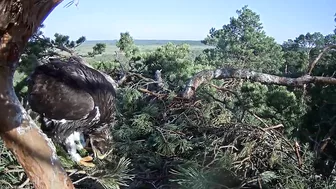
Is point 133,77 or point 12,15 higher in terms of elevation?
point 12,15

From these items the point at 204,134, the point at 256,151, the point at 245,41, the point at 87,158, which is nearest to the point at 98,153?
the point at 87,158

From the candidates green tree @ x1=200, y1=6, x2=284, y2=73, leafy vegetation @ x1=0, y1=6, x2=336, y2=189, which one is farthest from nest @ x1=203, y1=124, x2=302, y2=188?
green tree @ x1=200, y1=6, x2=284, y2=73

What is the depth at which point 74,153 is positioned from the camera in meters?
3.23

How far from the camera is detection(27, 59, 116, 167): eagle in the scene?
3.21 metres

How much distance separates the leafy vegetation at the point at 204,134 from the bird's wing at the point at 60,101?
35 cm

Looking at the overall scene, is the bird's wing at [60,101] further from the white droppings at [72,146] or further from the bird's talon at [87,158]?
the bird's talon at [87,158]

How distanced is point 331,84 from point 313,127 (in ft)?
1.89

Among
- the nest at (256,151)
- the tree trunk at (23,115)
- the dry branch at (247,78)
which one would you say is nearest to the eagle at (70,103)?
the nest at (256,151)

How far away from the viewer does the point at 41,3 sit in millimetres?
1676

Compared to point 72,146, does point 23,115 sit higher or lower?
higher

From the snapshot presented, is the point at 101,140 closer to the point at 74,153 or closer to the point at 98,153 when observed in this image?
the point at 98,153

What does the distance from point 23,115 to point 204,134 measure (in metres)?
1.89

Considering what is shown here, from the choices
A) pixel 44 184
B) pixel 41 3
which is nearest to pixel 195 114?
pixel 44 184

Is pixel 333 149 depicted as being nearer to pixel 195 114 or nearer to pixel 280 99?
pixel 280 99
